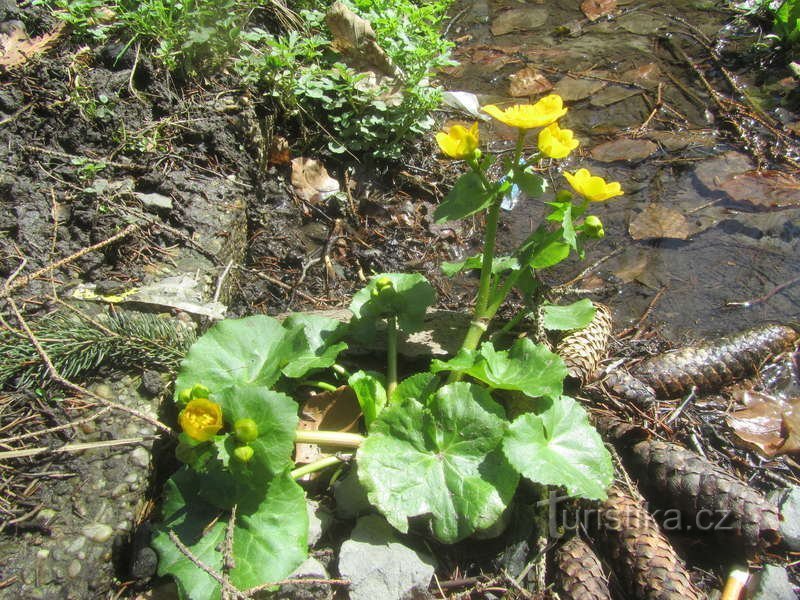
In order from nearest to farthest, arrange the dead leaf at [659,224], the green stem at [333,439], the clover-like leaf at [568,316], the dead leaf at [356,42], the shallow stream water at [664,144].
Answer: the green stem at [333,439] < the clover-like leaf at [568,316] < the shallow stream water at [664,144] < the dead leaf at [659,224] < the dead leaf at [356,42]

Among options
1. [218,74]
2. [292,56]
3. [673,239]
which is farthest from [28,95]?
[673,239]

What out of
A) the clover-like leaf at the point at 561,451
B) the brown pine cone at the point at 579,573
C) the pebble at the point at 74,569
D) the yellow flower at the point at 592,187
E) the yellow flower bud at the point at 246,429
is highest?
the yellow flower at the point at 592,187

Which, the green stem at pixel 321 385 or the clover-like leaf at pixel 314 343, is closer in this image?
the clover-like leaf at pixel 314 343

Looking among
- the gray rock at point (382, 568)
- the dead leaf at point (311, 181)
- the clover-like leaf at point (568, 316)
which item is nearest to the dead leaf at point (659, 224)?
the clover-like leaf at point (568, 316)

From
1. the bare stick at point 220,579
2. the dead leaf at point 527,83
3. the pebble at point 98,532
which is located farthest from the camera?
the dead leaf at point 527,83

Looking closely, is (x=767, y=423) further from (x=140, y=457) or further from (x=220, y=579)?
(x=140, y=457)

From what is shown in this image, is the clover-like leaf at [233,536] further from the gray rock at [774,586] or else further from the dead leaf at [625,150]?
the dead leaf at [625,150]

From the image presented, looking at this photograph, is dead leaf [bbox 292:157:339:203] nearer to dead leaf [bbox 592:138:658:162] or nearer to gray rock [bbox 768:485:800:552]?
dead leaf [bbox 592:138:658:162]

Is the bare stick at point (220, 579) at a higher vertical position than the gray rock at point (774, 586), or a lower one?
higher

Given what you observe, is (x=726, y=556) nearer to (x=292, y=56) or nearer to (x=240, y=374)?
(x=240, y=374)
